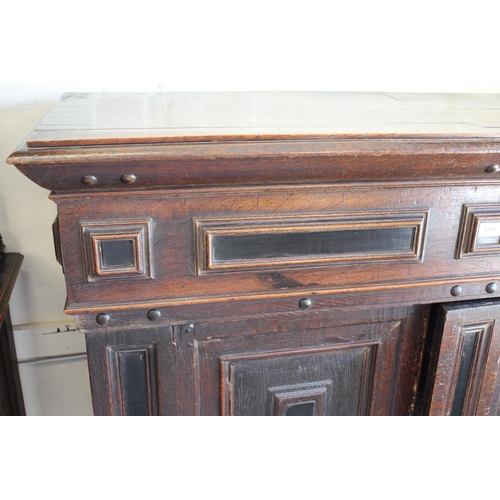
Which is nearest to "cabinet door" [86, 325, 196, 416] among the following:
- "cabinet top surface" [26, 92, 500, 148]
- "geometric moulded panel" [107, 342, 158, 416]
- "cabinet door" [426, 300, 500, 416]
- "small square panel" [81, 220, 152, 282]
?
"geometric moulded panel" [107, 342, 158, 416]

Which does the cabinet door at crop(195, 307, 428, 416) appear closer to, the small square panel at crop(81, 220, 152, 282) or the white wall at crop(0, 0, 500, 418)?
the small square panel at crop(81, 220, 152, 282)

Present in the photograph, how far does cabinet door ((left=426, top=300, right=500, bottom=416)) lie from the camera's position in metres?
0.77

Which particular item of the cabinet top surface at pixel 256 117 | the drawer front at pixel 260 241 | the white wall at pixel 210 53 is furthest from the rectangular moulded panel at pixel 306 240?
the white wall at pixel 210 53

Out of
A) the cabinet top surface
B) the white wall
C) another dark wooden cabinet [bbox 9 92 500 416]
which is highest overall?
the white wall

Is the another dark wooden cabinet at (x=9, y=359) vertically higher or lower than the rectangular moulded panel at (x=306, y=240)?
lower

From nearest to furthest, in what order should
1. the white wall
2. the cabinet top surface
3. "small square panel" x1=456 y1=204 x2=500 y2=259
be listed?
the cabinet top surface < "small square panel" x1=456 y1=204 x2=500 y2=259 < the white wall

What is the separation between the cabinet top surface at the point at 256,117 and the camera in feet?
1.95

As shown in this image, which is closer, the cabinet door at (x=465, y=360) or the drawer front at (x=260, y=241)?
the drawer front at (x=260, y=241)

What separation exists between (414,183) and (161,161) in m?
0.32

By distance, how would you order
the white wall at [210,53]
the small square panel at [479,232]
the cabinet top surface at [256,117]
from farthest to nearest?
the white wall at [210,53], the small square panel at [479,232], the cabinet top surface at [256,117]

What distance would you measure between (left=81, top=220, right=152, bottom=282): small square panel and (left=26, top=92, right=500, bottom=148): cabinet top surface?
103mm

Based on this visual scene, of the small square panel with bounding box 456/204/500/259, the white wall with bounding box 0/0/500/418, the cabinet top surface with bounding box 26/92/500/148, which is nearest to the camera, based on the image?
the cabinet top surface with bounding box 26/92/500/148

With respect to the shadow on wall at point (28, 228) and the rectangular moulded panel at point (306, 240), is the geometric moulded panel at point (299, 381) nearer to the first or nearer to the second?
the rectangular moulded panel at point (306, 240)

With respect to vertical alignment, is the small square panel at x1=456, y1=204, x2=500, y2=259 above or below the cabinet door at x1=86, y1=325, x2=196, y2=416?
above
